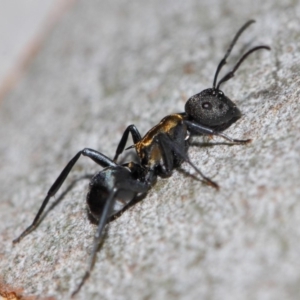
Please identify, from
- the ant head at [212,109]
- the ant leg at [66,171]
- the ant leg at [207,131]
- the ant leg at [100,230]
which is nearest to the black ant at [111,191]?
the ant leg at [100,230]

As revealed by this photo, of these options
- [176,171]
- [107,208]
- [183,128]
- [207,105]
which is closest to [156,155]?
[176,171]

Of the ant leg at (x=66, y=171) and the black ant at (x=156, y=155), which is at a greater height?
the ant leg at (x=66, y=171)

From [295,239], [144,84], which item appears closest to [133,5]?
[144,84]

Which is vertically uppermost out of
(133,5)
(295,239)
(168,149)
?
(133,5)

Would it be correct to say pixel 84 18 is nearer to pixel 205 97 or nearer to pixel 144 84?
pixel 144 84

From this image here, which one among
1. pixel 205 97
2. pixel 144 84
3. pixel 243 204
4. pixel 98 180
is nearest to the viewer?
pixel 243 204

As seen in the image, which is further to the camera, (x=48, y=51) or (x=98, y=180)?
(x=48, y=51)

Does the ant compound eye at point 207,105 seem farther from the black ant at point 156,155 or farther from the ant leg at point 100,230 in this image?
the ant leg at point 100,230
